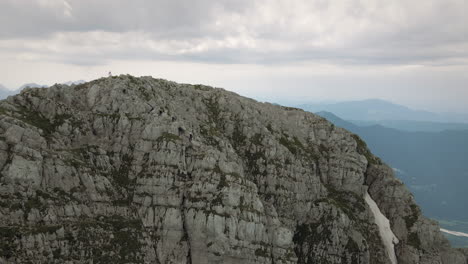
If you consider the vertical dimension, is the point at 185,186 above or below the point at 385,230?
above

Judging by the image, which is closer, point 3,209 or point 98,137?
point 3,209

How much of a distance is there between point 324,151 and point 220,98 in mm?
43306

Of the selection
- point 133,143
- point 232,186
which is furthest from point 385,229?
point 133,143

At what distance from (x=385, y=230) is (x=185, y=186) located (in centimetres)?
7571

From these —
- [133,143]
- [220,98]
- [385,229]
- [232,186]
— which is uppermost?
[220,98]

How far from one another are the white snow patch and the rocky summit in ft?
1.93

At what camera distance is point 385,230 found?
13438 cm

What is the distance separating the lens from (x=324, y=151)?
466 ft

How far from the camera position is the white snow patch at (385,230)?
427 ft

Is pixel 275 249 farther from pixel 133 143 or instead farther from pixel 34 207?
pixel 34 207

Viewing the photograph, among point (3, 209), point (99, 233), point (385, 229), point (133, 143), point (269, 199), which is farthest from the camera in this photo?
point (385, 229)

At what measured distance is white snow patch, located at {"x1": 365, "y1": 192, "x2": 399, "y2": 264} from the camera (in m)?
130

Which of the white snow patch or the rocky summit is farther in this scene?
the white snow patch

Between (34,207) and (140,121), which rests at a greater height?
(140,121)
